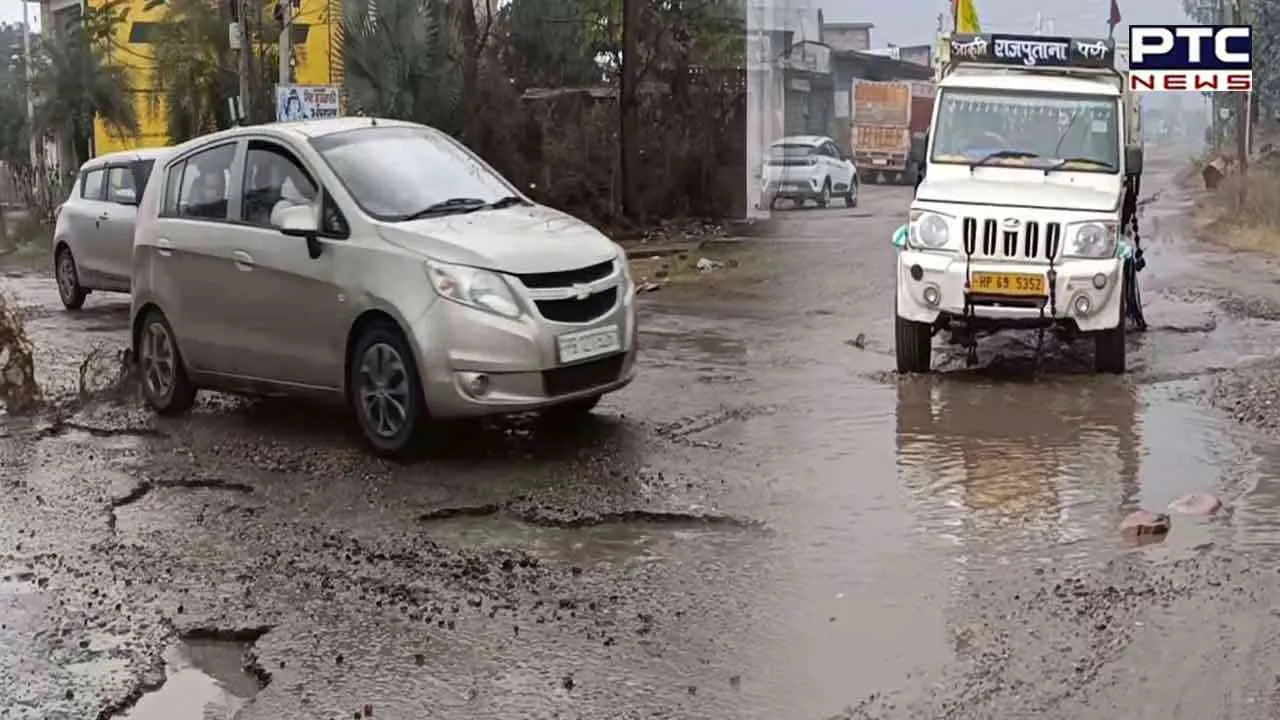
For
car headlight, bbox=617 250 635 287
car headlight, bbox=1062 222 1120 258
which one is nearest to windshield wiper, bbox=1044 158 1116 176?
car headlight, bbox=1062 222 1120 258

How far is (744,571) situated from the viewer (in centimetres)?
630

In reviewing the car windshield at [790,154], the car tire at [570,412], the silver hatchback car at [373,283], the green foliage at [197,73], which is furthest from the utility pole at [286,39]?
the car tire at [570,412]

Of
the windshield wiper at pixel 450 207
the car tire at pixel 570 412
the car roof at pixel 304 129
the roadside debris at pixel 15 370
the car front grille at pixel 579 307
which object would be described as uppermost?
the car roof at pixel 304 129

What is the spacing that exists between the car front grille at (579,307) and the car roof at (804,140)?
22.8m

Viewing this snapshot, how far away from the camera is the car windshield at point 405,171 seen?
28.6 ft

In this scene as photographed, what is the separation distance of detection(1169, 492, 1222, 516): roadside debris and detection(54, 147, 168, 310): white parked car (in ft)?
38.2

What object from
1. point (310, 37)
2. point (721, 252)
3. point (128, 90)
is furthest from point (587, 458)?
point (310, 37)

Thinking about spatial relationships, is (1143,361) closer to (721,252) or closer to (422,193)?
(422,193)

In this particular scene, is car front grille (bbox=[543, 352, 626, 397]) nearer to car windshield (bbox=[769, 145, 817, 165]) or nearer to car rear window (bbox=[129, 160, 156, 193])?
car rear window (bbox=[129, 160, 156, 193])

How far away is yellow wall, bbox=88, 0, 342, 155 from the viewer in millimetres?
33844

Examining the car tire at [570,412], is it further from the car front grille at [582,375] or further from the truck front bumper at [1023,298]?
the truck front bumper at [1023,298]

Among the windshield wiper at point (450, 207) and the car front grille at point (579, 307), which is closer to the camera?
the car front grille at point (579, 307)

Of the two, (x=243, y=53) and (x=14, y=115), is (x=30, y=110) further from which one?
(x=243, y=53)

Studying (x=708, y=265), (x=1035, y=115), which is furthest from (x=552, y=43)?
(x=1035, y=115)
